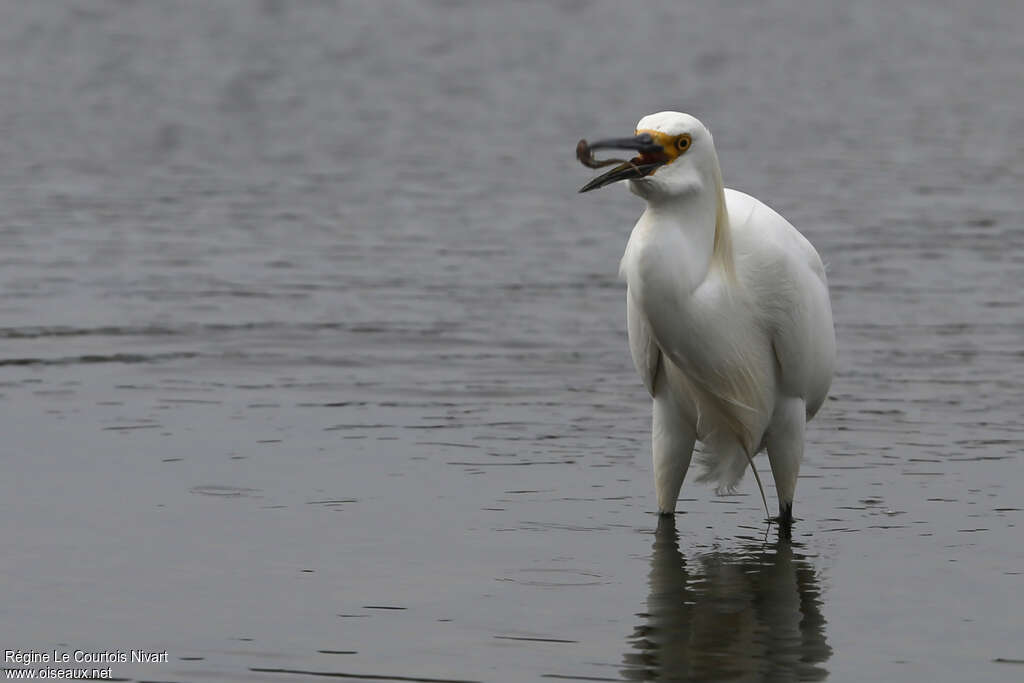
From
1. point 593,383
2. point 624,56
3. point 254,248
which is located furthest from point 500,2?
point 593,383

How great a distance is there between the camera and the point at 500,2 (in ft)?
144

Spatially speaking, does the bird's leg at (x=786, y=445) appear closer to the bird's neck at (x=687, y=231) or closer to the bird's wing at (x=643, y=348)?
the bird's wing at (x=643, y=348)

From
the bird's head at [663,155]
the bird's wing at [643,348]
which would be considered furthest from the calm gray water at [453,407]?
the bird's head at [663,155]

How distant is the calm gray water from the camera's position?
7.53 metres

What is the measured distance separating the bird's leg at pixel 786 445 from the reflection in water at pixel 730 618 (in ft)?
0.73

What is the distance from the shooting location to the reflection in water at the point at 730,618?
710cm

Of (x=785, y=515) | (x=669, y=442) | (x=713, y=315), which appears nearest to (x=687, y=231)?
(x=713, y=315)

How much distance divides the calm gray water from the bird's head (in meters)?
1.62

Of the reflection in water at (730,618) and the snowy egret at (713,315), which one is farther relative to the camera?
the snowy egret at (713,315)

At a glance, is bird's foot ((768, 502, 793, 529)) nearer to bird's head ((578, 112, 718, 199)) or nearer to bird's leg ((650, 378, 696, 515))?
bird's leg ((650, 378, 696, 515))

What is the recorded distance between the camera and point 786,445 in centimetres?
877

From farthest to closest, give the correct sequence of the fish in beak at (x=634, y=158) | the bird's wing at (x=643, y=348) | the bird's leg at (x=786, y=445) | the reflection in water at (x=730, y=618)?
1. the bird's leg at (x=786, y=445)
2. the bird's wing at (x=643, y=348)
3. the fish in beak at (x=634, y=158)
4. the reflection in water at (x=730, y=618)

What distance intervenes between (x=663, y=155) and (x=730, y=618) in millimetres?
1776

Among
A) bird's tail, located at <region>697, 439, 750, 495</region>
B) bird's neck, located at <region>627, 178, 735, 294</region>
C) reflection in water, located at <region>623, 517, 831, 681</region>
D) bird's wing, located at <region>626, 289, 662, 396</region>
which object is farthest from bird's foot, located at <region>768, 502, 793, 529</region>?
bird's neck, located at <region>627, 178, 735, 294</region>
